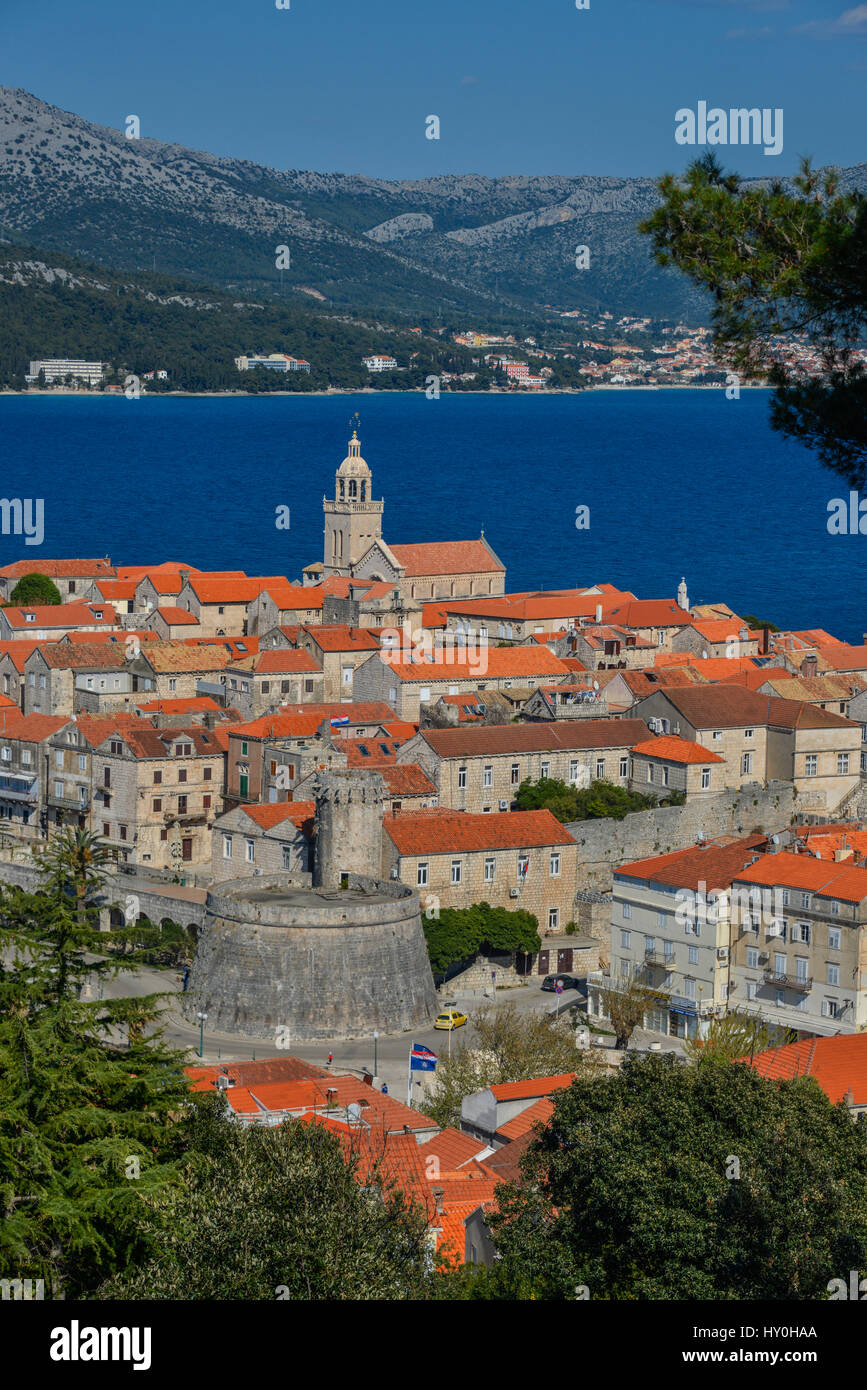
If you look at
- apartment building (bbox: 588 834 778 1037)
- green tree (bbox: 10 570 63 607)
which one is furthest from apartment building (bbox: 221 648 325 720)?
apartment building (bbox: 588 834 778 1037)

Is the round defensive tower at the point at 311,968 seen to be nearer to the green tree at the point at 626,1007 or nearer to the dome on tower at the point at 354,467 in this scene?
the green tree at the point at 626,1007

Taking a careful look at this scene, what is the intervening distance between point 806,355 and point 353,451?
74.3 metres

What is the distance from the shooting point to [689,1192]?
22.9 m

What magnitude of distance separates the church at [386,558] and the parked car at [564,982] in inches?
1236

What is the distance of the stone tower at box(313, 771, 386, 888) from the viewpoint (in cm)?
4738

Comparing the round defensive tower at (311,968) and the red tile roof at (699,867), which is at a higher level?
the red tile roof at (699,867)

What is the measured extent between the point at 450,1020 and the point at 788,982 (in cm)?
711

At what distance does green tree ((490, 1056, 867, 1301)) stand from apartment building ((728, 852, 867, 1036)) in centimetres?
1519

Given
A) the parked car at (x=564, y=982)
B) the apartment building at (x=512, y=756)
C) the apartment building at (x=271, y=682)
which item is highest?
the apartment building at (x=271, y=682)

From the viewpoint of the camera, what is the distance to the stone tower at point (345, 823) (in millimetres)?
47375

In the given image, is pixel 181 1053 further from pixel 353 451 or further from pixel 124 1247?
pixel 353 451

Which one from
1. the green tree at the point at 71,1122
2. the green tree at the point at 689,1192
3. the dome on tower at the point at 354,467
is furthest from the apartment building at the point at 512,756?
the dome on tower at the point at 354,467

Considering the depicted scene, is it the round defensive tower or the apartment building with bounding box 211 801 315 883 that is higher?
the apartment building with bounding box 211 801 315 883

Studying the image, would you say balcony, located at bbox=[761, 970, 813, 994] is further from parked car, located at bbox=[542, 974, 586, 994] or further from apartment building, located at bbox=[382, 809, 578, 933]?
apartment building, located at bbox=[382, 809, 578, 933]
